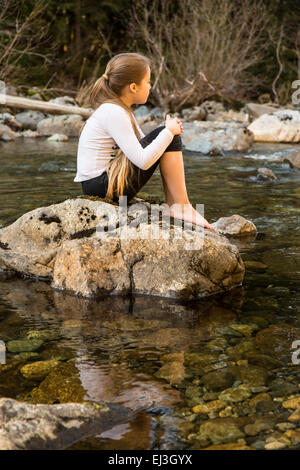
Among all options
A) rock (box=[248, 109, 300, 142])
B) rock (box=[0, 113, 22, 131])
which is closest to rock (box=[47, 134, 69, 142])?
rock (box=[0, 113, 22, 131])

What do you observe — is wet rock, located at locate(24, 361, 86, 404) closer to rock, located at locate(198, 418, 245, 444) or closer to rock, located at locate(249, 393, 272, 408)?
rock, located at locate(198, 418, 245, 444)

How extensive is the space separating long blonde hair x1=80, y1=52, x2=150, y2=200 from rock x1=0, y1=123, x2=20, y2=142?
8.70 m

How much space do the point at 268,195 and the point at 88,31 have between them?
51.8ft

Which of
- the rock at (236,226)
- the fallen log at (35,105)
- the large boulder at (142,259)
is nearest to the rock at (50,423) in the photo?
the large boulder at (142,259)

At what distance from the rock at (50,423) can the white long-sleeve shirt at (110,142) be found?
1878mm

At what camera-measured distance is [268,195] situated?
258 inches

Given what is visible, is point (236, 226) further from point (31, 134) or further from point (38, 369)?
point (31, 134)

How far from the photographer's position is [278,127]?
38.6 feet

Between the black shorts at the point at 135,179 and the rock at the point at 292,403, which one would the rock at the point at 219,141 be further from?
the rock at the point at 292,403

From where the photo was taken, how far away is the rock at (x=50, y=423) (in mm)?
1830

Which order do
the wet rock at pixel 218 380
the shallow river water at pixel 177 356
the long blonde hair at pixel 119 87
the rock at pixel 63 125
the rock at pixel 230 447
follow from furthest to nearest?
1. the rock at pixel 63 125
2. the long blonde hair at pixel 119 87
3. the wet rock at pixel 218 380
4. the shallow river water at pixel 177 356
5. the rock at pixel 230 447

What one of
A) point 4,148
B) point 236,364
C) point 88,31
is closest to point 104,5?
point 88,31

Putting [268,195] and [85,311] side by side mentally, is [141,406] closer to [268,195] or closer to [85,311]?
[85,311]
